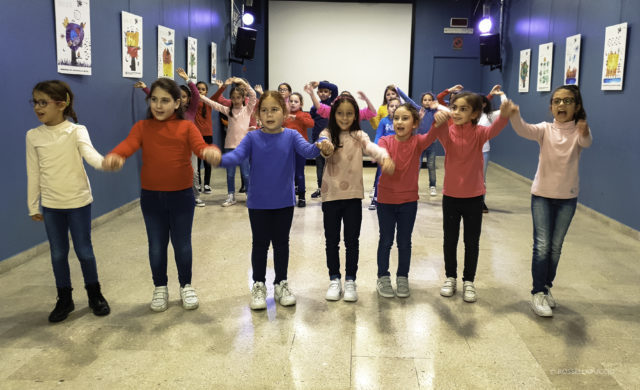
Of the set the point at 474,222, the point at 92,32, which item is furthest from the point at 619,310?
the point at 92,32

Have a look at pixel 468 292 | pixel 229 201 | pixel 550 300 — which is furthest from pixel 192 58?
pixel 550 300

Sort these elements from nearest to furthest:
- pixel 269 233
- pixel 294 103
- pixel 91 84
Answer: pixel 269 233 < pixel 91 84 < pixel 294 103

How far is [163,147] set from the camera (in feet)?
9.30

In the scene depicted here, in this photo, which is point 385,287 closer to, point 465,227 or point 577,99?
point 465,227

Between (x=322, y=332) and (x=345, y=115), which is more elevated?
(x=345, y=115)

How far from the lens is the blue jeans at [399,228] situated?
3.18m

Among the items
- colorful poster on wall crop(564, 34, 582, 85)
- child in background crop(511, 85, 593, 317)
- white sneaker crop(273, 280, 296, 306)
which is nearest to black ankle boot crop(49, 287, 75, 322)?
white sneaker crop(273, 280, 296, 306)

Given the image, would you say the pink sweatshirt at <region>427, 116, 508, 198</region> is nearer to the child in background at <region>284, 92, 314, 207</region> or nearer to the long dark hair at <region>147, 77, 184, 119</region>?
the long dark hair at <region>147, 77, 184, 119</region>

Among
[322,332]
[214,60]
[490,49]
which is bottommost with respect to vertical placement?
[322,332]

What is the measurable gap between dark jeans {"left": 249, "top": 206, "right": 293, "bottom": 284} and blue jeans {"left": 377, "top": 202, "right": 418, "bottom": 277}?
1.88 feet

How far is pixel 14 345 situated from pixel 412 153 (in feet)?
7.52

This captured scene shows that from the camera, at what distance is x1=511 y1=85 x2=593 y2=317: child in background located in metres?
2.96

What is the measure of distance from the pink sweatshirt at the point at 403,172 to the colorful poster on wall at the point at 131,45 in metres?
3.58

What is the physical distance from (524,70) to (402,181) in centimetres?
628
